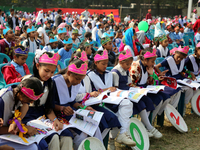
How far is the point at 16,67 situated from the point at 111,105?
5.17ft

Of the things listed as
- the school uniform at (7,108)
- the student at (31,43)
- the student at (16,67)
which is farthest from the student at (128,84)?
the student at (31,43)

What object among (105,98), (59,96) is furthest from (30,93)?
(105,98)

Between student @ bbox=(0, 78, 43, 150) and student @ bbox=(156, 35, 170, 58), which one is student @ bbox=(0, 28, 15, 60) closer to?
student @ bbox=(0, 78, 43, 150)

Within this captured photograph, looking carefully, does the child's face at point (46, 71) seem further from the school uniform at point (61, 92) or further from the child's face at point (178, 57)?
the child's face at point (178, 57)

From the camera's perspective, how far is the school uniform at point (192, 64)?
459 centimetres

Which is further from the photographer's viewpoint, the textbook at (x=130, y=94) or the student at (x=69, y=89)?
the textbook at (x=130, y=94)

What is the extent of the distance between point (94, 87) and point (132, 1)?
35.9 m

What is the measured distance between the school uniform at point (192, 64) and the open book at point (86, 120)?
9.70ft

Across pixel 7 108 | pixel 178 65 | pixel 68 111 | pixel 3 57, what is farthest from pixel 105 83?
pixel 3 57

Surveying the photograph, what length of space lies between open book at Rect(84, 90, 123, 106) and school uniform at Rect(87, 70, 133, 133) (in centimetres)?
9

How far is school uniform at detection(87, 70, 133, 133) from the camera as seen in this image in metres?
2.74

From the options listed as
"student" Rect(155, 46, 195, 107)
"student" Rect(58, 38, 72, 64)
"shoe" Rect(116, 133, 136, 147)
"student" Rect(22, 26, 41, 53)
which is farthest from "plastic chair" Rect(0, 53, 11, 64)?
"student" Rect(155, 46, 195, 107)

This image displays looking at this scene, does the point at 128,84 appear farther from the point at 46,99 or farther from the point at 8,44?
the point at 8,44

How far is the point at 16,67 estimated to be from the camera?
335 centimetres
